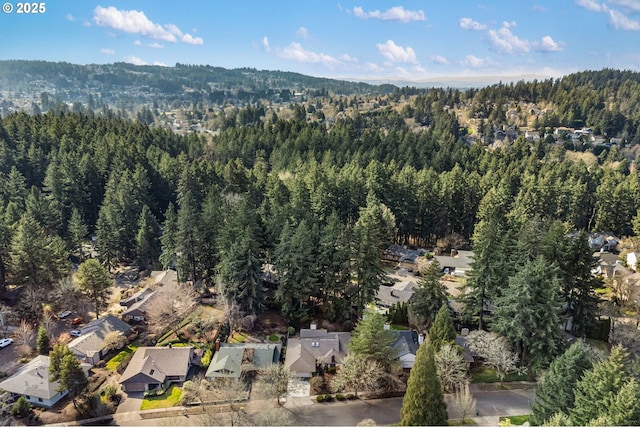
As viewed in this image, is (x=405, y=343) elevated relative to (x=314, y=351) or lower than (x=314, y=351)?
elevated

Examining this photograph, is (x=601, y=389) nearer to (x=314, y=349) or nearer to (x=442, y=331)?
(x=442, y=331)

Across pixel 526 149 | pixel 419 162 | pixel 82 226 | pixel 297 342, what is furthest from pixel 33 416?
pixel 526 149

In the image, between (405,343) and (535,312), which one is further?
(405,343)

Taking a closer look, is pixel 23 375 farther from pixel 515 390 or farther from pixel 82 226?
pixel 515 390

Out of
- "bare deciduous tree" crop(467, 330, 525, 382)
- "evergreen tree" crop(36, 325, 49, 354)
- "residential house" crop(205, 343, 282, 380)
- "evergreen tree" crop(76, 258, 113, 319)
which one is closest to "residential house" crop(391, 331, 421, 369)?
"bare deciduous tree" crop(467, 330, 525, 382)

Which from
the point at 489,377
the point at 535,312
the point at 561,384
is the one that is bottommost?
the point at 489,377

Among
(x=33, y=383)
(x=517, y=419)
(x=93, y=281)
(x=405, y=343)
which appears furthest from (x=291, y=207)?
(x=517, y=419)

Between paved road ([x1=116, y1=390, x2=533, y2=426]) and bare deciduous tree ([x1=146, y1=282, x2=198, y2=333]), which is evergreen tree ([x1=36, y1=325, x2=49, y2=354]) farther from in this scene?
paved road ([x1=116, y1=390, x2=533, y2=426])
